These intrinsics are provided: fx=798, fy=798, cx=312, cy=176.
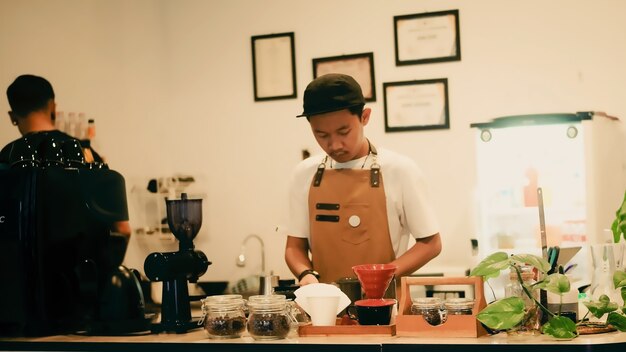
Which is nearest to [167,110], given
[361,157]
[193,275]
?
[361,157]

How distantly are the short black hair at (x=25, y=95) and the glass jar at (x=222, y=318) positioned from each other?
195 cm

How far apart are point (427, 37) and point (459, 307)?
328cm

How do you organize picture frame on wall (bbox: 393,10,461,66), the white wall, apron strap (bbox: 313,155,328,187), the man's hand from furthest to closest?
picture frame on wall (bbox: 393,10,461,66) → the white wall → apron strap (bbox: 313,155,328,187) → the man's hand

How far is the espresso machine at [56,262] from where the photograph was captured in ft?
8.71

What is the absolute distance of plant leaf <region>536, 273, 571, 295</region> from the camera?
2158mm

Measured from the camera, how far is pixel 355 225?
3.52 metres

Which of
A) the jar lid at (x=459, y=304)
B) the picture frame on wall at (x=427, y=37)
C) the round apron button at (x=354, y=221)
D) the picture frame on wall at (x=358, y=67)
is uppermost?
the picture frame on wall at (x=427, y=37)

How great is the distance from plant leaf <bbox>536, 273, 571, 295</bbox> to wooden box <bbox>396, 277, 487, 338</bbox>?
18 cm

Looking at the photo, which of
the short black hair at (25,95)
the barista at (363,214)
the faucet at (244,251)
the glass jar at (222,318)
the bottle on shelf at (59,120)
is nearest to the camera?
the glass jar at (222,318)

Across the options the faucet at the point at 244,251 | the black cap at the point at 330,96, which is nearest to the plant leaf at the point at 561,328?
the black cap at the point at 330,96

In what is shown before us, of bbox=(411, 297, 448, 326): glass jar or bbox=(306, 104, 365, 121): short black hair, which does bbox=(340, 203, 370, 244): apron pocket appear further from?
bbox=(411, 297, 448, 326): glass jar

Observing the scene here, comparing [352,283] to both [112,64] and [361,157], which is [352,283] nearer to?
[361,157]

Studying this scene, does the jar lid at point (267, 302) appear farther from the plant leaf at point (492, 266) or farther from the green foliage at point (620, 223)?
the green foliage at point (620, 223)

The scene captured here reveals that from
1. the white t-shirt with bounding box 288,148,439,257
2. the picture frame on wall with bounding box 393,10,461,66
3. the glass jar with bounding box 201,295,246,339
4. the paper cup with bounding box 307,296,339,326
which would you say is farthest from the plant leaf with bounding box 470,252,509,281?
the picture frame on wall with bounding box 393,10,461,66
